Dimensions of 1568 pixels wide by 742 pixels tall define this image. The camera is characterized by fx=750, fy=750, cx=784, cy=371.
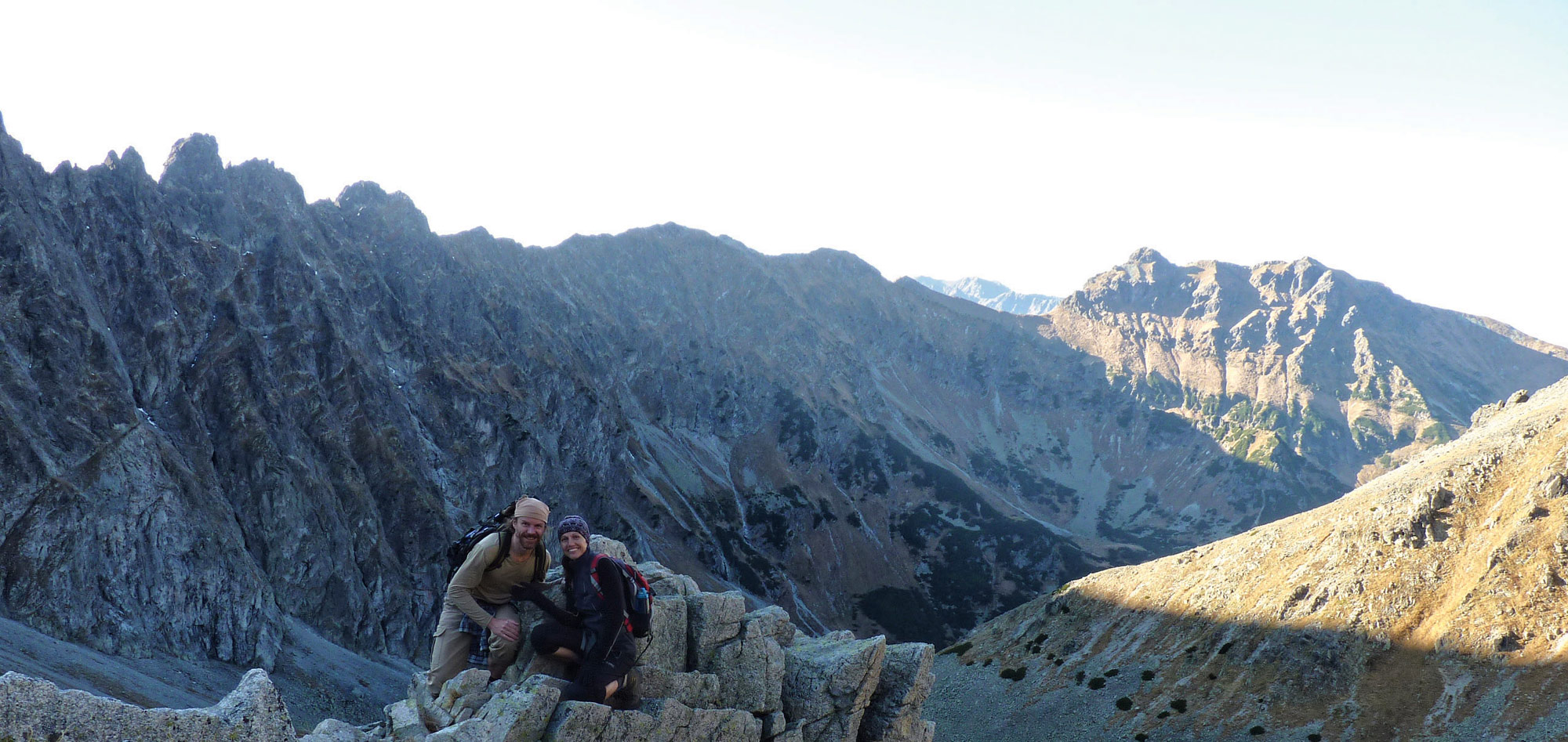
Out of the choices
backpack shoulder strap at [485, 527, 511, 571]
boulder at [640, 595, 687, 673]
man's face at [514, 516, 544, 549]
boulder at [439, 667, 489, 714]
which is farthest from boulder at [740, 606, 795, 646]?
backpack shoulder strap at [485, 527, 511, 571]

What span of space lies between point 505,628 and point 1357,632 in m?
56.5

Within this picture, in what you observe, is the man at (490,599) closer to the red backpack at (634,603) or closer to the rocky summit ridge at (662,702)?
the rocky summit ridge at (662,702)

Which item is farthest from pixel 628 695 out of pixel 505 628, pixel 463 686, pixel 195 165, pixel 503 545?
pixel 195 165

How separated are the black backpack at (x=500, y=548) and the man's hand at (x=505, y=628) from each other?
1060 mm

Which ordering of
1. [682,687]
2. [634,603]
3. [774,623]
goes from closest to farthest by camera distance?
[634,603] → [682,687] → [774,623]

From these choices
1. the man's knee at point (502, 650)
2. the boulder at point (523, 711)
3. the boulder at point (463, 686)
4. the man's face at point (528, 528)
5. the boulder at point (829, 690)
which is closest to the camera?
the boulder at point (523, 711)

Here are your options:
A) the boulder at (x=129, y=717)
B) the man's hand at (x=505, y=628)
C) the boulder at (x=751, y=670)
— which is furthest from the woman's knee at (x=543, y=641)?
the boulder at (x=751, y=670)

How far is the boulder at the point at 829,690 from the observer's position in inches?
952

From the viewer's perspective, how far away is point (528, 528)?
16.6 m

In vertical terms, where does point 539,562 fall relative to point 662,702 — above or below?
above

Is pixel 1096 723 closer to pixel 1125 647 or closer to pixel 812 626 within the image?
pixel 1125 647

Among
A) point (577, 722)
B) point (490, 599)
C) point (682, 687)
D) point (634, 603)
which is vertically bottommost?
point (682, 687)

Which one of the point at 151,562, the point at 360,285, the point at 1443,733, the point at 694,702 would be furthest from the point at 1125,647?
the point at 360,285

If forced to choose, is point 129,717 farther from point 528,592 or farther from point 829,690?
point 829,690
